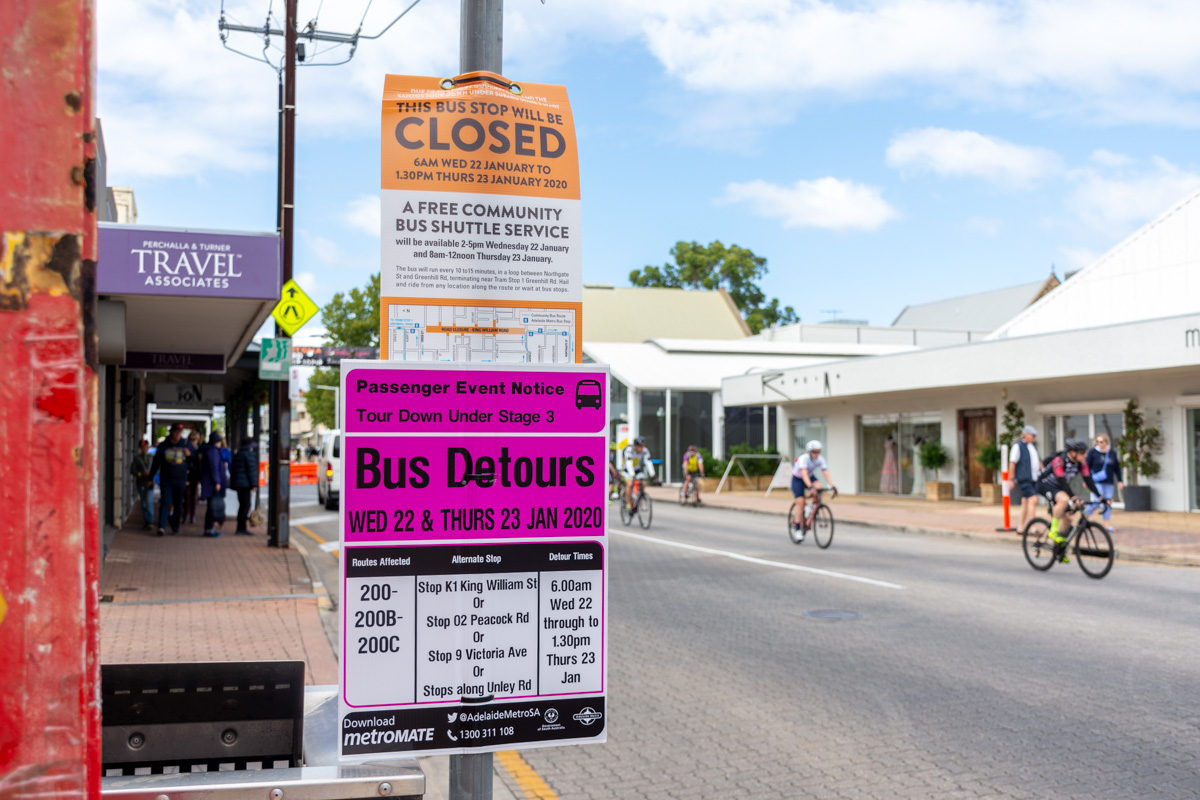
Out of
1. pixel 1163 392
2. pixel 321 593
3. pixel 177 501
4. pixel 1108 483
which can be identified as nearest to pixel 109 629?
pixel 321 593

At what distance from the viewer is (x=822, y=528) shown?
54.4ft

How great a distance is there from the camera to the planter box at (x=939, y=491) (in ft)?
92.1

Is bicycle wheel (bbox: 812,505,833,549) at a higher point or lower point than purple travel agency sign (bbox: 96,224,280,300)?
lower

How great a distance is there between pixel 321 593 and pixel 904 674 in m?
6.32

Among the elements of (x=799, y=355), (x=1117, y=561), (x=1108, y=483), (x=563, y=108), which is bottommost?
(x=1117, y=561)

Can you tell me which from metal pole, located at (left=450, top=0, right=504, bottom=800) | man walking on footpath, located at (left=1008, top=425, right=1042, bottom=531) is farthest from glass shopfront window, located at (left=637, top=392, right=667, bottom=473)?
metal pole, located at (left=450, top=0, right=504, bottom=800)

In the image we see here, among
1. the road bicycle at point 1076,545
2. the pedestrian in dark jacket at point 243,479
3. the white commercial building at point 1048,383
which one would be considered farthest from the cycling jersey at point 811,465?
the pedestrian in dark jacket at point 243,479

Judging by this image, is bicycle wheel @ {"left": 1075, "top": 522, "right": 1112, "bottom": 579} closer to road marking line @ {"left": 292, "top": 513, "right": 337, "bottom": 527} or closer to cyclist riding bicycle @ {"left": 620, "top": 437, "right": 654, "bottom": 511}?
cyclist riding bicycle @ {"left": 620, "top": 437, "right": 654, "bottom": 511}

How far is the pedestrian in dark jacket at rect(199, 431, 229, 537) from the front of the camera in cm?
1884

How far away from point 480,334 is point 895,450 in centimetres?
2980

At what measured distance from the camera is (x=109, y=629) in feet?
29.2

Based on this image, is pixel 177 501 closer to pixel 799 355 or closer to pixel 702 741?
pixel 702 741

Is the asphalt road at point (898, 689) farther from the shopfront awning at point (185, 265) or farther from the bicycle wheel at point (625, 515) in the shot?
the bicycle wheel at point (625, 515)

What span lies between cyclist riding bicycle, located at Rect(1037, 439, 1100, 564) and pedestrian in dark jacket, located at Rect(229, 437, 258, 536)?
1278 centimetres
